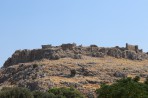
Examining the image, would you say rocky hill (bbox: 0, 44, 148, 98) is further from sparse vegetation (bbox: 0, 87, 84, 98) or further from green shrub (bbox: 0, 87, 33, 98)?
green shrub (bbox: 0, 87, 33, 98)

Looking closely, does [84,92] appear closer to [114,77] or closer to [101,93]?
[114,77]

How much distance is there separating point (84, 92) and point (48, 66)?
12249mm

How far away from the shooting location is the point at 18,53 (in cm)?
11444

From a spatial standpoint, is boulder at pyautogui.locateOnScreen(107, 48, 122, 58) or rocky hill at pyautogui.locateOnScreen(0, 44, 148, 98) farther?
boulder at pyautogui.locateOnScreen(107, 48, 122, 58)

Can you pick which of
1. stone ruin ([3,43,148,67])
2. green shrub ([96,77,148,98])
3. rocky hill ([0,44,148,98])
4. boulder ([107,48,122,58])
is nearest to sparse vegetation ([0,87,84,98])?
rocky hill ([0,44,148,98])

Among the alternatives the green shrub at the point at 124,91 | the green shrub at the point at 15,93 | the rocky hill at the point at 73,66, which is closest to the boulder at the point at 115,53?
the rocky hill at the point at 73,66

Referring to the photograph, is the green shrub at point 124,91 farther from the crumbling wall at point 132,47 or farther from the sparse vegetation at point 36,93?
the crumbling wall at point 132,47

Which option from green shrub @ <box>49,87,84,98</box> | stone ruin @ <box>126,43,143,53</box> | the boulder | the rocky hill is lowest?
green shrub @ <box>49,87,84,98</box>

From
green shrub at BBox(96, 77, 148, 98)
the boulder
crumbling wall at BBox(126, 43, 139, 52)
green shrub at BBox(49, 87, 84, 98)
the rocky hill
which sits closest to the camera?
green shrub at BBox(96, 77, 148, 98)

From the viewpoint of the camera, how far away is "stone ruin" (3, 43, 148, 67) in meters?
107

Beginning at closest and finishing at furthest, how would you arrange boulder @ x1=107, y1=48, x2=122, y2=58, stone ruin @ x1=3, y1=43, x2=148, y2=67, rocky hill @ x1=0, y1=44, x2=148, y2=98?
1. rocky hill @ x1=0, y1=44, x2=148, y2=98
2. stone ruin @ x1=3, y1=43, x2=148, y2=67
3. boulder @ x1=107, y1=48, x2=122, y2=58

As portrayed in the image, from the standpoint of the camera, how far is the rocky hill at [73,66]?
91938 mm

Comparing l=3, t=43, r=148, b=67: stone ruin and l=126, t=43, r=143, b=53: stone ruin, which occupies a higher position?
l=126, t=43, r=143, b=53: stone ruin

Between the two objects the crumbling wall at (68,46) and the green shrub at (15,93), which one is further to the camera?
the crumbling wall at (68,46)
